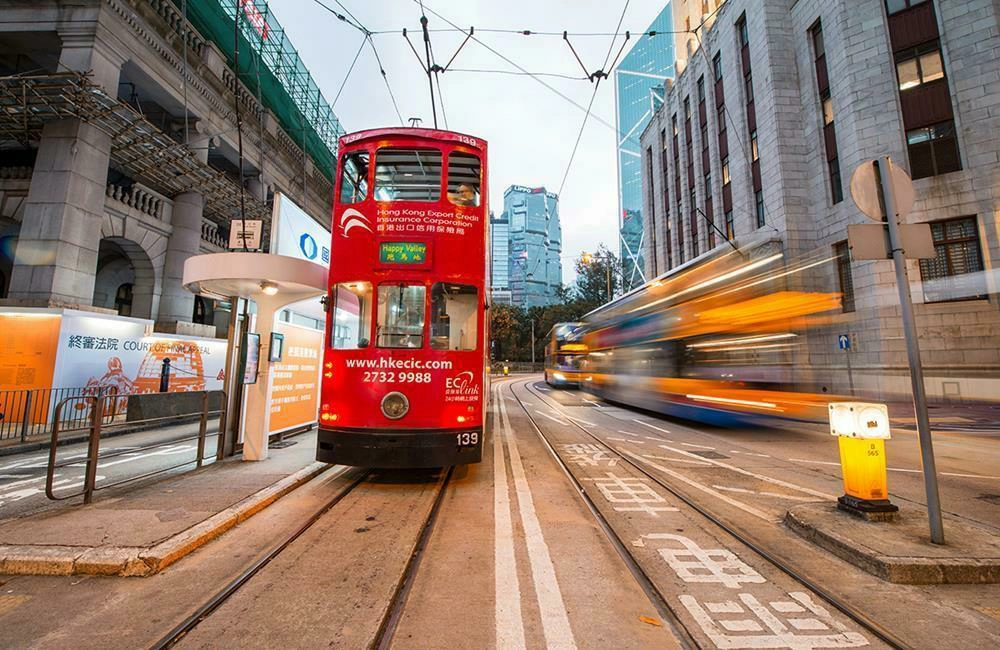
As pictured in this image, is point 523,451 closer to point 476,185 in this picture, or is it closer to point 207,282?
point 476,185

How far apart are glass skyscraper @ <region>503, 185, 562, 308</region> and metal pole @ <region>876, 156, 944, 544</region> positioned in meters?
106

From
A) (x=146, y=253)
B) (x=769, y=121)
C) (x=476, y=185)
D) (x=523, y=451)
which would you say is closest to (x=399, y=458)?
(x=523, y=451)

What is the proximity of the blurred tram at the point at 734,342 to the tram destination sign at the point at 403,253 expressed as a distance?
7266 mm

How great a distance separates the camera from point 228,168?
64.5 ft

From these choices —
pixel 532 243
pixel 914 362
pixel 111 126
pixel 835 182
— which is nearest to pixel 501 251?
pixel 532 243

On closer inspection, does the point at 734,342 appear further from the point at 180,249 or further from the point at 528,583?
the point at 180,249

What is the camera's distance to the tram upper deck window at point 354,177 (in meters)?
6.01

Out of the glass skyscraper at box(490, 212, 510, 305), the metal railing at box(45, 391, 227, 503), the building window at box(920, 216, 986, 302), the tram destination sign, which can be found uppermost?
the glass skyscraper at box(490, 212, 510, 305)

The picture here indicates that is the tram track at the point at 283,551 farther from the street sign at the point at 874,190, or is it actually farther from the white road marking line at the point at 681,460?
the street sign at the point at 874,190

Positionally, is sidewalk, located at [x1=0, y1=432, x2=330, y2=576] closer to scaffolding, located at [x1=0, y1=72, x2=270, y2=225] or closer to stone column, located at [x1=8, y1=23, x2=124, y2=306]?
stone column, located at [x1=8, y1=23, x2=124, y2=306]

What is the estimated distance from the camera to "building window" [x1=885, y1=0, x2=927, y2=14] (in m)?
17.0

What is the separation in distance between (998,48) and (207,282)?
2679 cm

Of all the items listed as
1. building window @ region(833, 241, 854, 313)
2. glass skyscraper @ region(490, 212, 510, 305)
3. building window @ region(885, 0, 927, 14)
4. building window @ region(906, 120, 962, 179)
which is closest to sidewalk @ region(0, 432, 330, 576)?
building window @ region(833, 241, 854, 313)

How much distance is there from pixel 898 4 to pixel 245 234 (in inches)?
1044
